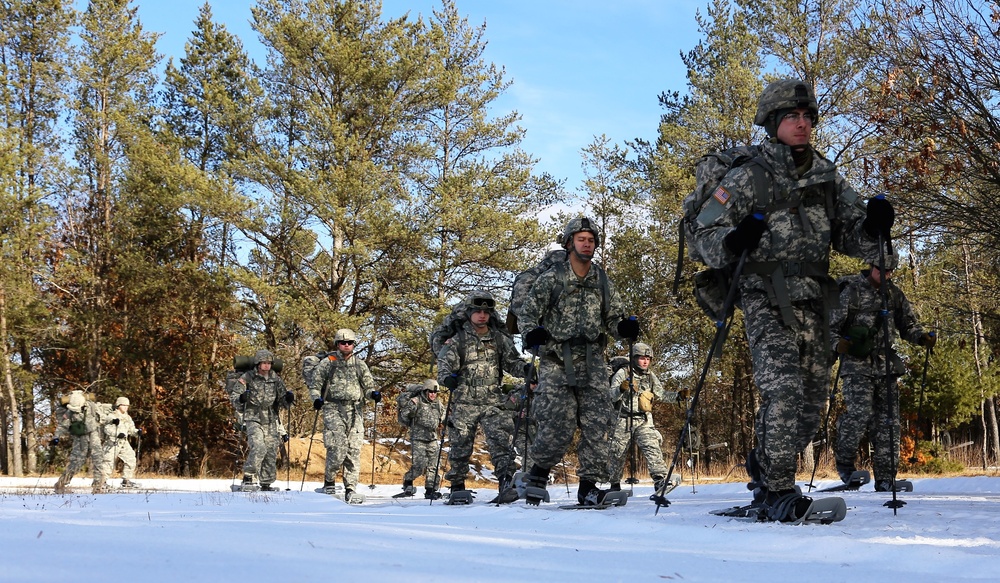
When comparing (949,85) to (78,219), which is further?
(78,219)

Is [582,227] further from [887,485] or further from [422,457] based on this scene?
[422,457]

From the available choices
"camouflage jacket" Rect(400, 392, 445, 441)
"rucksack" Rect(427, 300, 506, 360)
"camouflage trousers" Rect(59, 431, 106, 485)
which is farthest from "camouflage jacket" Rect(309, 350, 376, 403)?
"camouflage trousers" Rect(59, 431, 106, 485)

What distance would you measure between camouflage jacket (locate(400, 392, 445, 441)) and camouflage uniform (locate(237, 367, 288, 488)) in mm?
2286

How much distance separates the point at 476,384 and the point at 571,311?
268cm

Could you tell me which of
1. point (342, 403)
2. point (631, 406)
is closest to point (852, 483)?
point (631, 406)

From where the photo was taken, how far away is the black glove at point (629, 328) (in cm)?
855

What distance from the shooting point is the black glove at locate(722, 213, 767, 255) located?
5926mm

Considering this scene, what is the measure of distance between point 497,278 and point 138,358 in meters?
12.8

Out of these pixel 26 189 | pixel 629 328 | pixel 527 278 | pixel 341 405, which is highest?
pixel 26 189

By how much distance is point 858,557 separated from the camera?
4449mm

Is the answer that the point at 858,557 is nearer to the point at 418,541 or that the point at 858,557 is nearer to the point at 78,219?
the point at 418,541

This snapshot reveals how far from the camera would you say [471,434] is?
11.2 m

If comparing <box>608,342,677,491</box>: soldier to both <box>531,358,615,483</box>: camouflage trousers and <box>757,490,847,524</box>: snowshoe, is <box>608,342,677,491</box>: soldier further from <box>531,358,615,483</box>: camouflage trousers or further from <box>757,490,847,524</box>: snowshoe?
<box>757,490,847,524</box>: snowshoe

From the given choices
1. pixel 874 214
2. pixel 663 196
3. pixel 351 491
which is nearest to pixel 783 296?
pixel 874 214
